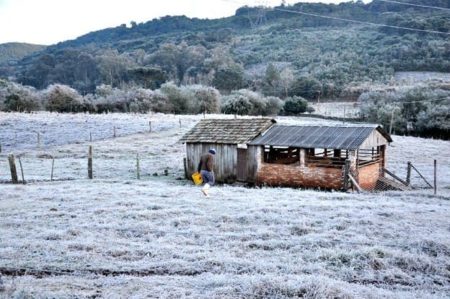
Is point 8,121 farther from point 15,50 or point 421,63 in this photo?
point 15,50

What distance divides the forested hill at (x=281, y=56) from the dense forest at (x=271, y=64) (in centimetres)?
24

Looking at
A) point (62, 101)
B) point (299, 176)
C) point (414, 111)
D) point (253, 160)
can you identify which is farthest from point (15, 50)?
point (299, 176)

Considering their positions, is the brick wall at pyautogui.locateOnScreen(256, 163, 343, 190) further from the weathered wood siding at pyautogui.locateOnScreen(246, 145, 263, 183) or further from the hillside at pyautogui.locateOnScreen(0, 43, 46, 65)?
the hillside at pyautogui.locateOnScreen(0, 43, 46, 65)

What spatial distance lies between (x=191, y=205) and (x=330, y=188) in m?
9.26

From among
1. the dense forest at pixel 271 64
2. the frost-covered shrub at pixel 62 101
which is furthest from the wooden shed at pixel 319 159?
the frost-covered shrub at pixel 62 101

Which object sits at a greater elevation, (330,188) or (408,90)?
(408,90)

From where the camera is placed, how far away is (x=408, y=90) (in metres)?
57.2

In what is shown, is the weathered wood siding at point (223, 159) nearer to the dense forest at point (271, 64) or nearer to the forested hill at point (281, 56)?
the dense forest at point (271, 64)

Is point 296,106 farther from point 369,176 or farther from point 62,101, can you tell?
point 369,176

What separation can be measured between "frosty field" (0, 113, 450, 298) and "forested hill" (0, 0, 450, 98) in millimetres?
42539

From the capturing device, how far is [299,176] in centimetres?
2259

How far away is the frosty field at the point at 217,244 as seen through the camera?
7.59 metres

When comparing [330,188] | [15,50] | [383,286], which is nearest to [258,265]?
[383,286]

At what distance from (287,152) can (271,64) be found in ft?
216
